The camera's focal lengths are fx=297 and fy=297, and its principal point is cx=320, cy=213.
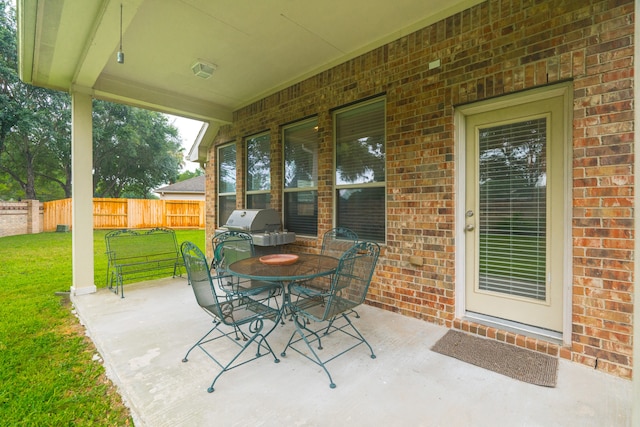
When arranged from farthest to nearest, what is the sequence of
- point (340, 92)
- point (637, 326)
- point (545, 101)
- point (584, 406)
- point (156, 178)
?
1. point (156, 178)
2. point (340, 92)
3. point (545, 101)
4. point (584, 406)
5. point (637, 326)

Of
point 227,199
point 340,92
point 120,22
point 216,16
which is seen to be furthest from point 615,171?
point 227,199

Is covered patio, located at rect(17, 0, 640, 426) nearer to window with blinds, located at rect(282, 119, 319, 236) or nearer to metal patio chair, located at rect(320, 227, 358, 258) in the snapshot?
window with blinds, located at rect(282, 119, 319, 236)

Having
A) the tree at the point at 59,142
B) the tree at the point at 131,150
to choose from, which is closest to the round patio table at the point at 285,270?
the tree at the point at 59,142

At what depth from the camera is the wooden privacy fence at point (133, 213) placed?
12219mm

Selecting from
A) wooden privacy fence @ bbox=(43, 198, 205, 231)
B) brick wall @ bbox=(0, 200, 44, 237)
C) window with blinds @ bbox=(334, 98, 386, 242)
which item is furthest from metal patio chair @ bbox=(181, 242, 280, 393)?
wooden privacy fence @ bbox=(43, 198, 205, 231)

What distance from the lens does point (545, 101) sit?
2.54m

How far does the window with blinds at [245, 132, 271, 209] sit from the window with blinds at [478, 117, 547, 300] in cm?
344

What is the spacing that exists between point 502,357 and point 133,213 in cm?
1534

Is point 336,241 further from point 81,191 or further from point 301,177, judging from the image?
point 81,191

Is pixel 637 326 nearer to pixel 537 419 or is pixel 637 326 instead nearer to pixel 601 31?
pixel 537 419

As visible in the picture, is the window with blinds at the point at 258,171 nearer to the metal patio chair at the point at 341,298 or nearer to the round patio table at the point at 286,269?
the round patio table at the point at 286,269

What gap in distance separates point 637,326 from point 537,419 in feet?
3.66

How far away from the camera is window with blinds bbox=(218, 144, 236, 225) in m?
6.13

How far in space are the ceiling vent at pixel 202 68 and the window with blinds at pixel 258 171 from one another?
1.35 metres
